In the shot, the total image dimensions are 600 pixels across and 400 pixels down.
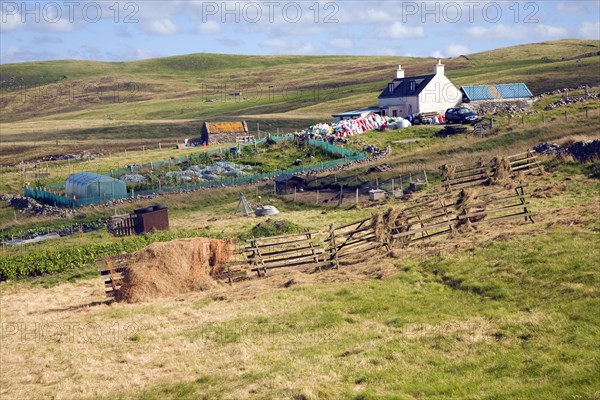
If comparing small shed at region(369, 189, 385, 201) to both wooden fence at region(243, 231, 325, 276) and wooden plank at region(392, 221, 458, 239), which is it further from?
wooden plank at region(392, 221, 458, 239)

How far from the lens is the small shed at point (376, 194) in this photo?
152 ft

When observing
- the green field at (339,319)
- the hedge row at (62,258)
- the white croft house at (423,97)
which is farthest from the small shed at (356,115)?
the hedge row at (62,258)

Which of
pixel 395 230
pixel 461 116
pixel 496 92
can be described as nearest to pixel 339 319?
pixel 395 230

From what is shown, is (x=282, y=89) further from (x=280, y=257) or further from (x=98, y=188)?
(x=280, y=257)

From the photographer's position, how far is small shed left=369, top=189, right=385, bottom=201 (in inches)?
1826

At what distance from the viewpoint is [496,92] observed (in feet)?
256

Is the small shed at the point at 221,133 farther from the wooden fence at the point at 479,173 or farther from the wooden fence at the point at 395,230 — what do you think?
A: the wooden fence at the point at 395,230

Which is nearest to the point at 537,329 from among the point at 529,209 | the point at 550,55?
the point at 529,209

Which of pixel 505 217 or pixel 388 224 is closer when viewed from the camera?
pixel 388 224

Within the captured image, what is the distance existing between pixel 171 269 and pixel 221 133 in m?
55.9

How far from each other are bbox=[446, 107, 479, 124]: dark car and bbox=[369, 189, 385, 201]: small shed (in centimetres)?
2569

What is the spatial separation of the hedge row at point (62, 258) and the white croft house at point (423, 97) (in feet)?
140

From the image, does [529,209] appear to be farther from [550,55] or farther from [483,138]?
[550,55]

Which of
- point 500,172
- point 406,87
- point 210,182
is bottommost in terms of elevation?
point 210,182
